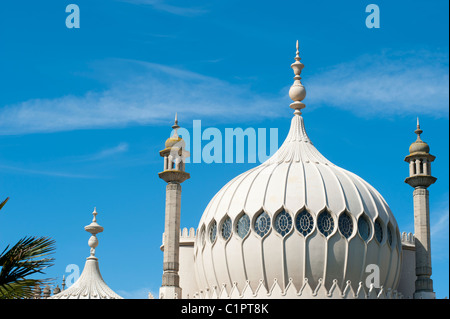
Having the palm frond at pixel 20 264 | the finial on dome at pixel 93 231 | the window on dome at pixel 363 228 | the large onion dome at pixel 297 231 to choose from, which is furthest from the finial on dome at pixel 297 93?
the palm frond at pixel 20 264

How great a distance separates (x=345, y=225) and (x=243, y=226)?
4648 mm

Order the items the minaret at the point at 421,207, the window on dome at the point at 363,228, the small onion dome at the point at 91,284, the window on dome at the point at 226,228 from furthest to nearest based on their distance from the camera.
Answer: the small onion dome at the point at 91,284, the minaret at the point at 421,207, the window on dome at the point at 226,228, the window on dome at the point at 363,228

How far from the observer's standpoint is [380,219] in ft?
137

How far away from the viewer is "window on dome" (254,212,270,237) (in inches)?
1580

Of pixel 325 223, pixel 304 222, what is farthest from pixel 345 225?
pixel 304 222

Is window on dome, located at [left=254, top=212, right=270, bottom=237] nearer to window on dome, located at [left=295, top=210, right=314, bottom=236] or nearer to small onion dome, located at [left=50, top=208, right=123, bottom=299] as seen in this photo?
window on dome, located at [left=295, top=210, right=314, bottom=236]

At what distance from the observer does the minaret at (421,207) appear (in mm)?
44719

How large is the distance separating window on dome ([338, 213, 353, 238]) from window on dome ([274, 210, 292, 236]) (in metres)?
2.33

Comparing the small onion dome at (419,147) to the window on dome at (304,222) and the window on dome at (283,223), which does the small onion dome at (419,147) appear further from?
the window on dome at (283,223)

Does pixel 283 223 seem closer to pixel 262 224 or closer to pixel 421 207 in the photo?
pixel 262 224

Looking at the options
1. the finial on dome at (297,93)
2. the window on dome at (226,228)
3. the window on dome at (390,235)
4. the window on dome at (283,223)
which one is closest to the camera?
the window on dome at (283,223)

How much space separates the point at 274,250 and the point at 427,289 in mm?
9519
